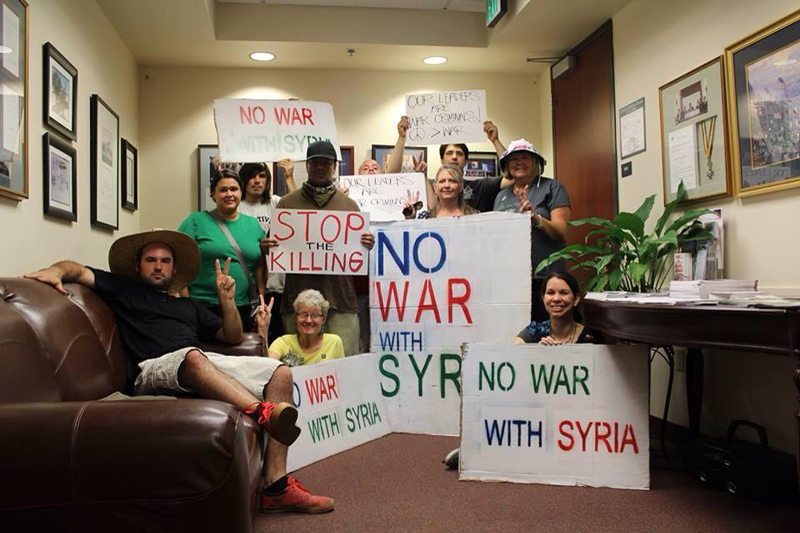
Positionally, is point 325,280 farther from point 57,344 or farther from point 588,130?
point 588,130

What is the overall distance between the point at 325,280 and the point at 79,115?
1568 millimetres

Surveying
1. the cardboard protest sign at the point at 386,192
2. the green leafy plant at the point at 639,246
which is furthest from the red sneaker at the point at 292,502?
the cardboard protest sign at the point at 386,192

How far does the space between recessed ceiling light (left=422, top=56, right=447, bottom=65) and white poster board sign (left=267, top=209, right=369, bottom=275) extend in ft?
7.01

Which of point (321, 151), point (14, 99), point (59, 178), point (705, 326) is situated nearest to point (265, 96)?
point (321, 151)

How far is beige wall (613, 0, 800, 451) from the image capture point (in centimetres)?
245

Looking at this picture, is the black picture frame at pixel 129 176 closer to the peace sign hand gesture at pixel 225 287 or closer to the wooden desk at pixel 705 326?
the peace sign hand gesture at pixel 225 287

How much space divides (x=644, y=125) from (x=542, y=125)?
5.09ft

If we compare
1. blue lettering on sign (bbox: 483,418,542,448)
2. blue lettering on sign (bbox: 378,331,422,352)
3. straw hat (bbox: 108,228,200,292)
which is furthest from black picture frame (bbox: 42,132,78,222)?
blue lettering on sign (bbox: 483,418,542,448)

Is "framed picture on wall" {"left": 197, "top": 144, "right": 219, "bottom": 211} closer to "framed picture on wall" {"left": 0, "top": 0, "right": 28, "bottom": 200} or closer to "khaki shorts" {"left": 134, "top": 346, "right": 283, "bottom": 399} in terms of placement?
"framed picture on wall" {"left": 0, "top": 0, "right": 28, "bottom": 200}

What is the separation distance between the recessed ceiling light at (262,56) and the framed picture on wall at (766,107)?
305 centimetres

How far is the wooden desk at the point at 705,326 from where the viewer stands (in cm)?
Answer: 140

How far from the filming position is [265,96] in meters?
4.73

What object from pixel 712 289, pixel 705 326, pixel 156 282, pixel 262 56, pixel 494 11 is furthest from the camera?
pixel 262 56

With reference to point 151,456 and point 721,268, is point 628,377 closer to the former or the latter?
point 721,268
